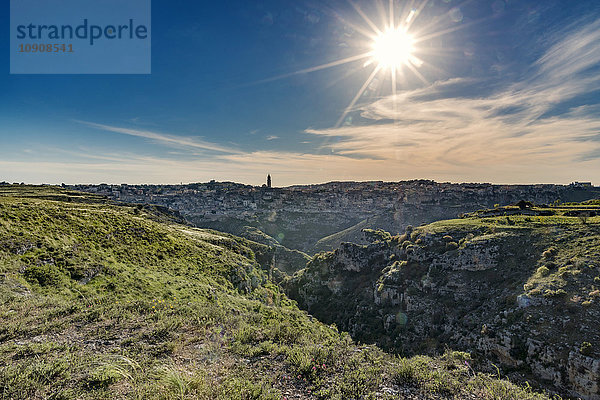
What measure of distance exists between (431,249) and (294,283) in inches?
2047

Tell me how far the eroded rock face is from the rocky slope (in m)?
0.12

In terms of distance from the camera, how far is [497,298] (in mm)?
39625

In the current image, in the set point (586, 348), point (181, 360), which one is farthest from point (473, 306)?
point (181, 360)

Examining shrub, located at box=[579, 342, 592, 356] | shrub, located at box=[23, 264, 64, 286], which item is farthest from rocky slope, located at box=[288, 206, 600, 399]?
shrub, located at box=[23, 264, 64, 286]

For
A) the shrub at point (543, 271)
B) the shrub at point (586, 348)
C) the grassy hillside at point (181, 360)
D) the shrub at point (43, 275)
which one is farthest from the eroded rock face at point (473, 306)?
the shrub at point (43, 275)

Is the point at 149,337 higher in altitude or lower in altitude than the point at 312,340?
higher

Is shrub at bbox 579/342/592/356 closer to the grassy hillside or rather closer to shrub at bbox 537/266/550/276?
shrub at bbox 537/266/550/276

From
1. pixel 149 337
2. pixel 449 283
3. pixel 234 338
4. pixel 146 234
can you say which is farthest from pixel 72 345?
pixel 449 283

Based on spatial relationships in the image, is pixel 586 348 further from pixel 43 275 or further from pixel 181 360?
pixel 43 275

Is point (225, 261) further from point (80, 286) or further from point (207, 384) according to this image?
point (207, 384)

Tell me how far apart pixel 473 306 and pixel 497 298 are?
4.32 meters

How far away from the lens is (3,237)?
19688 millimetres

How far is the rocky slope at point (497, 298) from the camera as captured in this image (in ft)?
91.4

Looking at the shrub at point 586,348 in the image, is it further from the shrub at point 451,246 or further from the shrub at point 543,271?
the shrub at point 451,246
